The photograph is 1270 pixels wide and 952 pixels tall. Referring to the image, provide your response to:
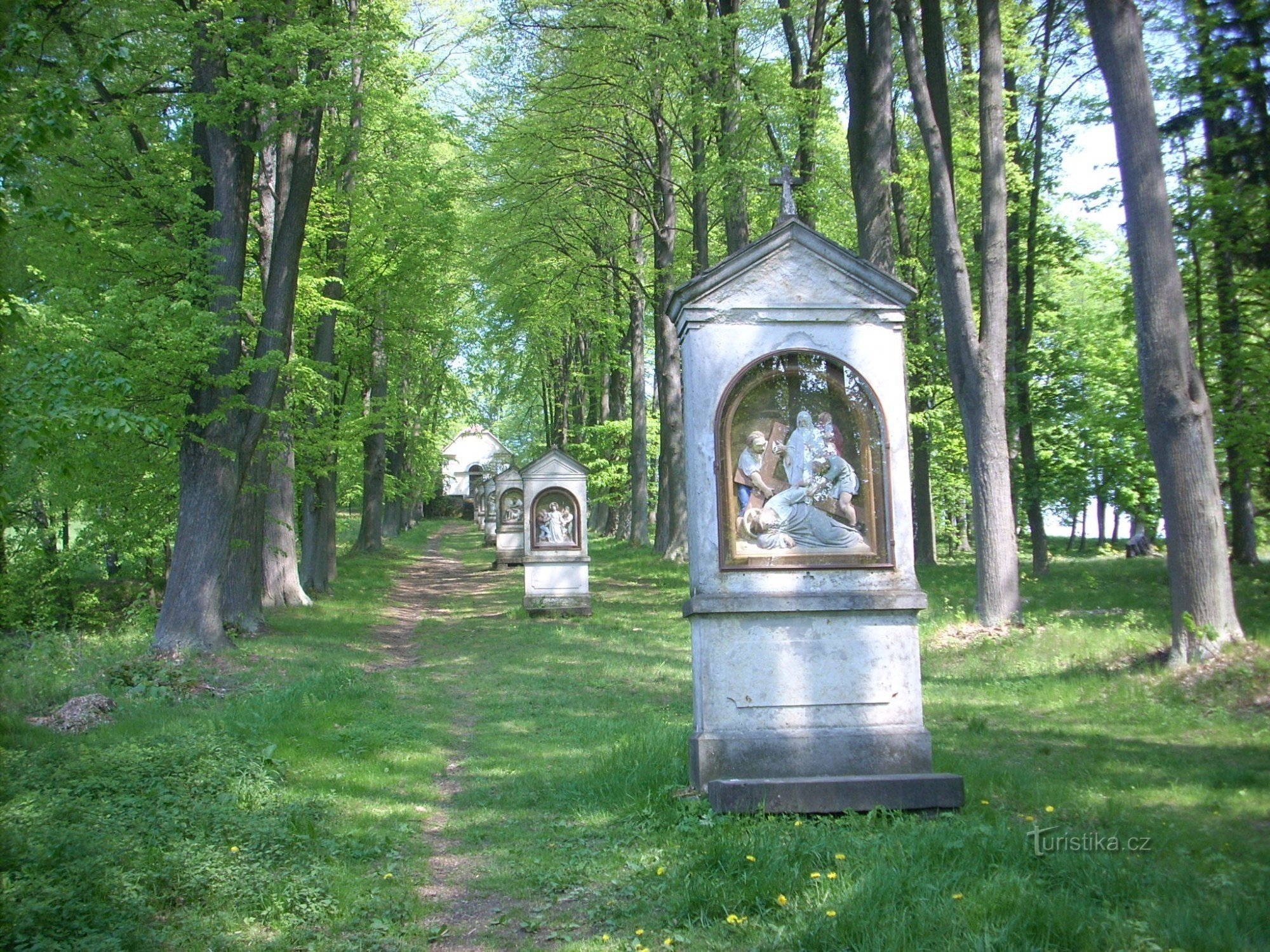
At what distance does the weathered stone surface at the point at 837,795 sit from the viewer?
5785 millimetres

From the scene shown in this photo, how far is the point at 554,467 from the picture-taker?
1888 cm

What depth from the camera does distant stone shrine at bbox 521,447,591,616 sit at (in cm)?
1819

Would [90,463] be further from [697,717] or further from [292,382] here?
[697,717]

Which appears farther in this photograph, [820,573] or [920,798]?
[820,573]

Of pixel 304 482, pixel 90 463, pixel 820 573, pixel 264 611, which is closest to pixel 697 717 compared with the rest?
pixel 820 573

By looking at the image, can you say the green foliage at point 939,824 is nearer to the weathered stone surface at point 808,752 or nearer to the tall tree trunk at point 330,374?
the weathered stone surface at point 808,752

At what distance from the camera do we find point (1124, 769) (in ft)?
21.9

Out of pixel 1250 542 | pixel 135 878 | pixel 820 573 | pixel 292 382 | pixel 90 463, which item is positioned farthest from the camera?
pixel 1250 542

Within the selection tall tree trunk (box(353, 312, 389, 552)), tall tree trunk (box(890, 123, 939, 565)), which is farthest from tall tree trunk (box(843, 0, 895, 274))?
tall tree trunk (box(353, 312, 389, 552))

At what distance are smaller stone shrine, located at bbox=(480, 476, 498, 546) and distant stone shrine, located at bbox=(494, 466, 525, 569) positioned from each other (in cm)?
735

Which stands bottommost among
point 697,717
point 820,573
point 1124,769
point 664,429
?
point 1124,769

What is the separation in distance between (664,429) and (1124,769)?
53.8 feet

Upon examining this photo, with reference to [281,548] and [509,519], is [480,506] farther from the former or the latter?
[281,548]

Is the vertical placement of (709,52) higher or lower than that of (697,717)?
higher
